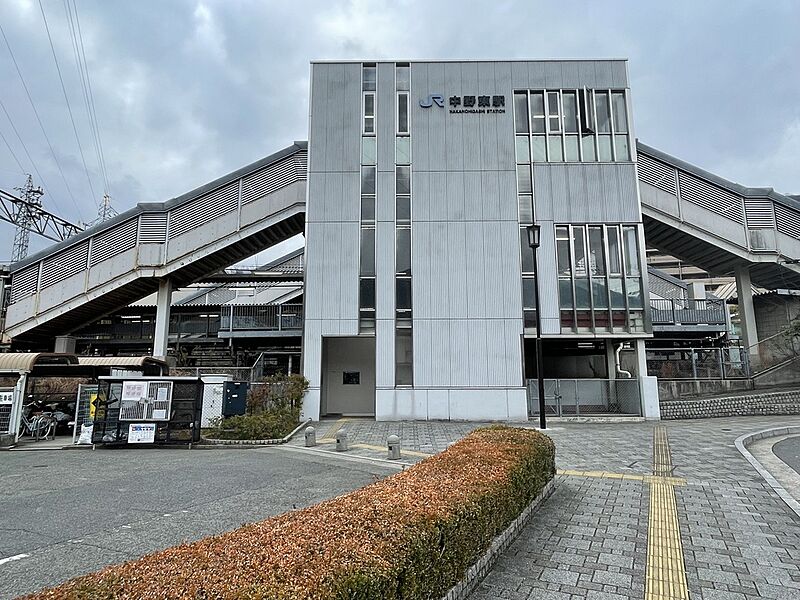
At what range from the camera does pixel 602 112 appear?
18.4 metres

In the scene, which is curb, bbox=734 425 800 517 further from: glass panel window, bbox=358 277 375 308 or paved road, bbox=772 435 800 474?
glass panel window, bbox=358 277 375 308

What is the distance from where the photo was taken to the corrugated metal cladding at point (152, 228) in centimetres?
2058

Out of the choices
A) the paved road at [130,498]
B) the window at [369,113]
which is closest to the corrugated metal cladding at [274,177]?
the window at [369,113]

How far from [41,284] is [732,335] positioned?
115ft

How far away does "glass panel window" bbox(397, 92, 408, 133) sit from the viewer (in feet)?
60.9

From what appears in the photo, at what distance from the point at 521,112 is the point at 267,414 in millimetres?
14581

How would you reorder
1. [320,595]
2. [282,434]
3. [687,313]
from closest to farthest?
[320,595], [282,434], [687,313]

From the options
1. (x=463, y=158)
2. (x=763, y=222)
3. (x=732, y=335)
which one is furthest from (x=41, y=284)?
(x=732, y=335)

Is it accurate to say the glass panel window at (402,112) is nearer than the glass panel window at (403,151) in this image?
No

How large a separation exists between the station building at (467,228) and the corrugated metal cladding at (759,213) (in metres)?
7.01

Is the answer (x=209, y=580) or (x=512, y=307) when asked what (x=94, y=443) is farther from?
(x=512, y=307)

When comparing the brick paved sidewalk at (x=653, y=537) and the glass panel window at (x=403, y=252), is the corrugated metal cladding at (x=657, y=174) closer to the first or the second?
the glass panel window at (x=403, y=252)

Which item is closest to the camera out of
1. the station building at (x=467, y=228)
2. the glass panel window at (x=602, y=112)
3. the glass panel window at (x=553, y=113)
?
the station building at (x=467, y=228)

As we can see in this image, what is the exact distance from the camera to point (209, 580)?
218cm
